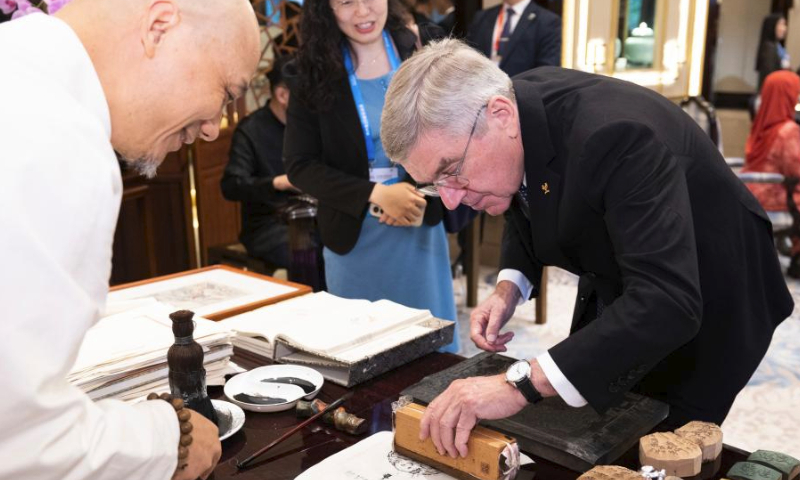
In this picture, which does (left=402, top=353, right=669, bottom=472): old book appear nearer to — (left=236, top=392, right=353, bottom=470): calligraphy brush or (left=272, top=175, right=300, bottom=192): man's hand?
(left=236, top=392, right=353, bottom=470): calligraphy brush

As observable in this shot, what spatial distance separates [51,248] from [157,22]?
357 millimetres

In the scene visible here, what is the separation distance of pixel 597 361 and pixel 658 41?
210 inches

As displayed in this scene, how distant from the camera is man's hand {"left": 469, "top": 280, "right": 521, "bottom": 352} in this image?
69.2 inches

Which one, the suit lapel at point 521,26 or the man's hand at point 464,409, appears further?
the suit lapel at point 521,26

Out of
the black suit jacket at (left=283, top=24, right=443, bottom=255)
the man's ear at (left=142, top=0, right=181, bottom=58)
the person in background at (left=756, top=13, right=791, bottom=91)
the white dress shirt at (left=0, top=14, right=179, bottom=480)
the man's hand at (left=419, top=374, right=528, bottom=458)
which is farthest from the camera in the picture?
the person in background at (left=756, top=13, right=791, bottom=91)

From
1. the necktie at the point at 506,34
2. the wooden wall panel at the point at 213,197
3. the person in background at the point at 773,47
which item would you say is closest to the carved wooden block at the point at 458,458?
the wooden wall panel at the point at 213,197

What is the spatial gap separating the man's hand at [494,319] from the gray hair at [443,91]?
49cm

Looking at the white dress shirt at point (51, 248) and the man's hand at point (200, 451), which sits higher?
the white dress shirt at point (51, 248)

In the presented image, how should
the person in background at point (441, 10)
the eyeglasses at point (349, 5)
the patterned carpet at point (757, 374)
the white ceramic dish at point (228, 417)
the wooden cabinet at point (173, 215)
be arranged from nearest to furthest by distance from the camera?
the white ceramic dish at point (228, 417), the eyeglasses at point (349, 5), the patterned carpet at point (757, 374), the wooden cabinet at point (173, 215), the person in background at point (441, 10)

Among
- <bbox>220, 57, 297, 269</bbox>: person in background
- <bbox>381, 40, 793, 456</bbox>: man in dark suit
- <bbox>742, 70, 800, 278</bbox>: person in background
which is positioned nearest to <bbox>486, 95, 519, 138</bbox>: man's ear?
<bbox>381, 40, 793, 456</bbox>: man in dark suit

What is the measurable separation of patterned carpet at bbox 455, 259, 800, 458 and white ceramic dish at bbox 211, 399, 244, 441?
7.66ft

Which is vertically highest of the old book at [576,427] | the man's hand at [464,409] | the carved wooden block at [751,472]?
the man's hand at [464,409]

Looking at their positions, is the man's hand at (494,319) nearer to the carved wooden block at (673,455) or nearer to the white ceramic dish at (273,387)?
the white ceramic dish at (273,387)

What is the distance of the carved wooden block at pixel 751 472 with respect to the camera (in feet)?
3.82
